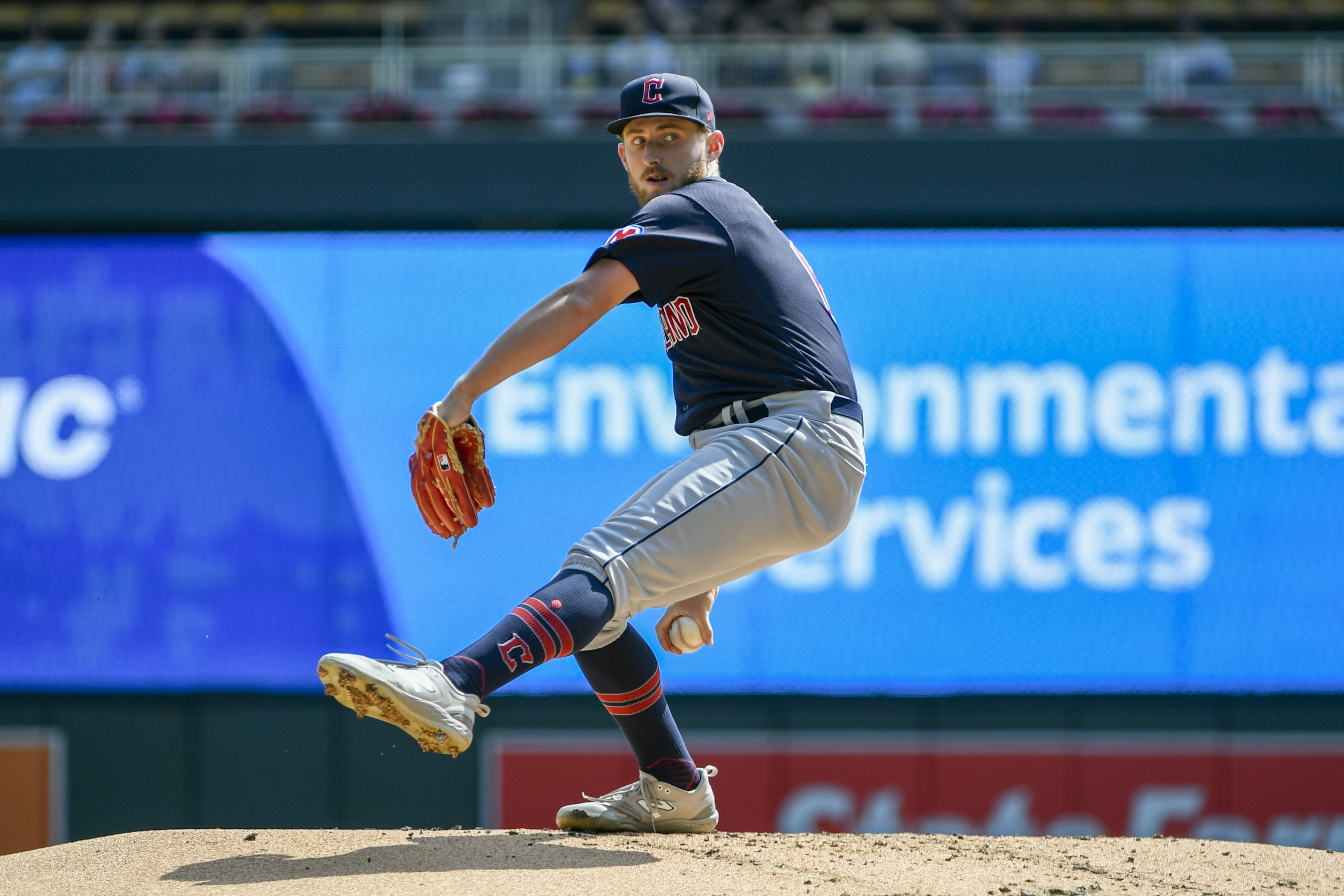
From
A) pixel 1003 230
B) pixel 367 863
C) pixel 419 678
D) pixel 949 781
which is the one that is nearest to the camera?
pixel 419 678

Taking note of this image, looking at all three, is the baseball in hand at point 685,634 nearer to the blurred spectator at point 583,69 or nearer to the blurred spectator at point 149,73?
the blurred spectator at point 583,69

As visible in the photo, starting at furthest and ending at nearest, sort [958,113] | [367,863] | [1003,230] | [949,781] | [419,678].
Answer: [958,113] → [1003,230] → [949,781] → [367,863] → [419,678]

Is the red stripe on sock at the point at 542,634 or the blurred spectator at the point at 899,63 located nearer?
the red stripe on sock at the point at 542,634

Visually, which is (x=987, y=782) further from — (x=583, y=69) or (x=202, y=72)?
(x=202, y=72)

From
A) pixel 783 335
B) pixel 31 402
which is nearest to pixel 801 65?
pixel 31 402

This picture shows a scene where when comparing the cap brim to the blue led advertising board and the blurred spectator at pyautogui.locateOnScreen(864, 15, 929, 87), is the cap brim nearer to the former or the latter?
the blue led advertising board

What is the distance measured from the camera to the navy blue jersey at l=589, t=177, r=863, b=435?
2139mm

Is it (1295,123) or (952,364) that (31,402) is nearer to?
(952,364)

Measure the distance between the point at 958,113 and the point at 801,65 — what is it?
106cm

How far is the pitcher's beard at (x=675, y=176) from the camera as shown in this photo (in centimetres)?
240

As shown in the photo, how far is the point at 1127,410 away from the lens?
5938 mm

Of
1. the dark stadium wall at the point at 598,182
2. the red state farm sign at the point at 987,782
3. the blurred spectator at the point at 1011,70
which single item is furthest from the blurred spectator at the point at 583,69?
the red state farm sign at the point at 987,782

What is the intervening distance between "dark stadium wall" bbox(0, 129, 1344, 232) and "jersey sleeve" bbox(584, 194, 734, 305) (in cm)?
405

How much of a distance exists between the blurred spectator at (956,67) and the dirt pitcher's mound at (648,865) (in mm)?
5664
